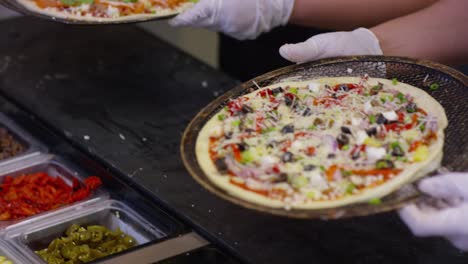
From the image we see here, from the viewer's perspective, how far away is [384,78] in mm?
2904

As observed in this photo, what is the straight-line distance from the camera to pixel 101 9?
12.0 feet

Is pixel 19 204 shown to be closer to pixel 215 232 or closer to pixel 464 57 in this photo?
pixel 215 232

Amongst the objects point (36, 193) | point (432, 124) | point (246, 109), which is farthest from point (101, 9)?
point (432, 124)

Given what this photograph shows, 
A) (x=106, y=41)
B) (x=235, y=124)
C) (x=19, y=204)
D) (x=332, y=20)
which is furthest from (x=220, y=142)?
(x=106, y=41)

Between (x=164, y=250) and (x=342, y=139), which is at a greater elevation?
(x=342, y=139)

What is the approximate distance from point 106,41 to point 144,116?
38.7 inches

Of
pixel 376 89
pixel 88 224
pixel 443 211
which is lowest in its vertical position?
pixel 88 224

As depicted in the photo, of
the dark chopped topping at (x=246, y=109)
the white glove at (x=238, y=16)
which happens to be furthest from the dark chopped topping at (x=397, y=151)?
the white glove at (x=238, y=16)

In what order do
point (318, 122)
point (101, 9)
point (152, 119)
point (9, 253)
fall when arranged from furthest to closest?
point (152, 119)
point (101, 9)
point (9, 253)
point (318, 122)

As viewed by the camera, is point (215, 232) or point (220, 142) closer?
point (220, 142)

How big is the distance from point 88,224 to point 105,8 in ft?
3.23

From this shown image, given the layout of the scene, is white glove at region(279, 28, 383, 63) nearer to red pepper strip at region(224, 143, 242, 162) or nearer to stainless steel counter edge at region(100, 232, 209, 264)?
red pepper strip at region(224, 143, 242, 162)

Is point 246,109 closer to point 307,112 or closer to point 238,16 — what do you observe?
point 307,112

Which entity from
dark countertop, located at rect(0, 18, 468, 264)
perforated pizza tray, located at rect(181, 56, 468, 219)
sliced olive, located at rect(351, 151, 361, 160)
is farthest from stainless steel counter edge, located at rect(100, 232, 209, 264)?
sliced olive, located at rect(351, 151, 361, 160)
